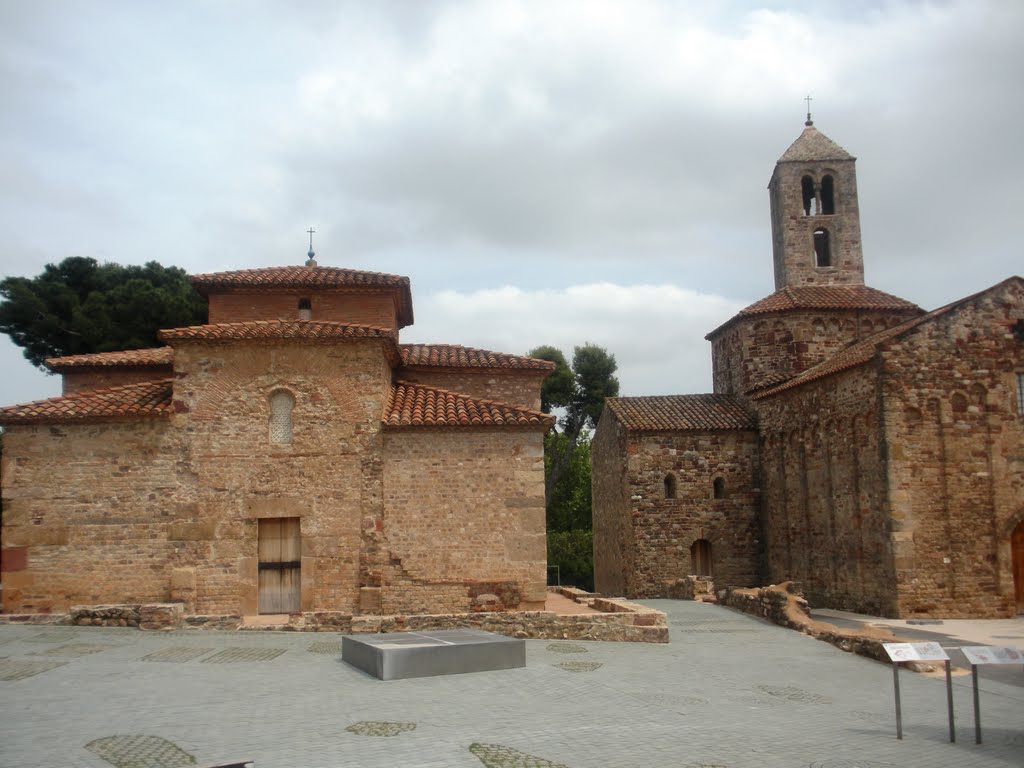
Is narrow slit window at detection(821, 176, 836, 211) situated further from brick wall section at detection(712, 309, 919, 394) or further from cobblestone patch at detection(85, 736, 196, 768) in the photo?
cobblestone patch at detection(85, 736, 196, 768)

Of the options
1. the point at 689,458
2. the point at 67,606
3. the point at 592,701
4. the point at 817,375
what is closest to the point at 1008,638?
the point at 817,375

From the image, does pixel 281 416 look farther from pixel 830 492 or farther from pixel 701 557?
pixel 701 557

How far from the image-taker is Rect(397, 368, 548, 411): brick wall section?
2091 cm

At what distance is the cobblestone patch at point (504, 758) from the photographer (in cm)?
735

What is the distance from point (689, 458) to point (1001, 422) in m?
10.3

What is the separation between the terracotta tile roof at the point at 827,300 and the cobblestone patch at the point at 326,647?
817 inches

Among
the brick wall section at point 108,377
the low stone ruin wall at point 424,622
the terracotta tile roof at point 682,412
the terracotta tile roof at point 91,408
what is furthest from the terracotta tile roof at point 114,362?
the terracotta tile roof at point 682,412

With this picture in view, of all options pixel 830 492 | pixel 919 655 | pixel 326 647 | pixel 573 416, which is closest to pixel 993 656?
pixel 919 655

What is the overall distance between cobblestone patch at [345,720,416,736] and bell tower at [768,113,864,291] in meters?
26.8

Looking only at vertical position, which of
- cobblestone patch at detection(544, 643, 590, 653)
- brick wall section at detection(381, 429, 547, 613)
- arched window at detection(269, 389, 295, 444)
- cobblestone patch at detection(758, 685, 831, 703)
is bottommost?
cobblestone patch at detection(758, 685, 831, 703)

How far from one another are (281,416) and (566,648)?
24.3 feet

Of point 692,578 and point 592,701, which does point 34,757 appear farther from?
point 692,578

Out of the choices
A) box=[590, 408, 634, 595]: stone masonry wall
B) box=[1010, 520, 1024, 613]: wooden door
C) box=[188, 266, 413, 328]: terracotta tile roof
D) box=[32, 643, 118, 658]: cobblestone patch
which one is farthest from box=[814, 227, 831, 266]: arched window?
box=[32, 643, 118, 658]: cobblestone patch

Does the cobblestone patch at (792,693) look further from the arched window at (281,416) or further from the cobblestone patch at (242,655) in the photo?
the arched window at (281,416)
